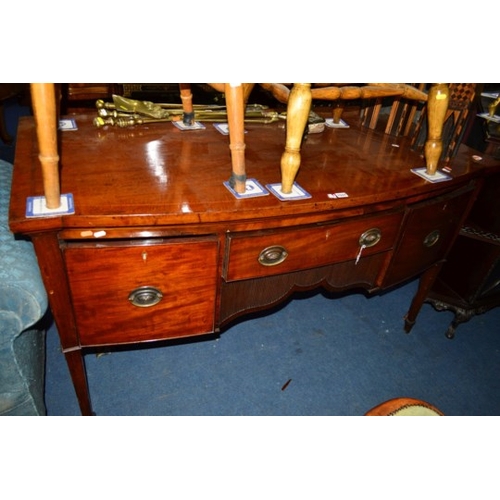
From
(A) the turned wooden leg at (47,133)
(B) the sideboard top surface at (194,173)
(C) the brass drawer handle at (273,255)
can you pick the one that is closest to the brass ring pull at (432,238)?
(B) the sideboard top surface at (194,173)

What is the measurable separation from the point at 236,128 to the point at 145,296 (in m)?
0.46

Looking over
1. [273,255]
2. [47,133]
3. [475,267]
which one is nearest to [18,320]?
[47,133]

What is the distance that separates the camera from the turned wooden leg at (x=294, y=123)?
86 centimetres

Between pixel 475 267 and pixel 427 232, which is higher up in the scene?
pixel 427 232

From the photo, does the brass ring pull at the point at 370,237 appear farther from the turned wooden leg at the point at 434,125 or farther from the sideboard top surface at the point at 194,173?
the turned wooden leg at the point at 434,125

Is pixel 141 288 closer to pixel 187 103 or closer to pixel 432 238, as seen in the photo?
pixel 187 103

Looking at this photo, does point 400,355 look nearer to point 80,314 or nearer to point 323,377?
point 323,377

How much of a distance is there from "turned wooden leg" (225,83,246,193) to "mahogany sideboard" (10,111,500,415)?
43 mm

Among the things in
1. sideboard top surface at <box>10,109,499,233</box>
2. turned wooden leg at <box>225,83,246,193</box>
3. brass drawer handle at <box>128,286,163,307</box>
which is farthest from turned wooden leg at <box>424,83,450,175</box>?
brass drawer handle at <box>128,286,163,307</box>

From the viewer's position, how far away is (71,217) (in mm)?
757

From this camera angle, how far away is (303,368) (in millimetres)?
1745

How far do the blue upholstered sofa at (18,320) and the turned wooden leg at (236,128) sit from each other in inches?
22.5

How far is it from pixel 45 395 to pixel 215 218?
1.16m

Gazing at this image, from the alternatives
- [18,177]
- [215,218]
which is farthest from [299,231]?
[18,177]
